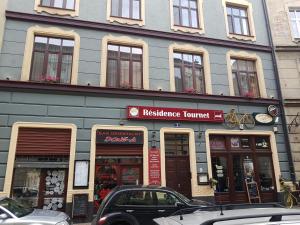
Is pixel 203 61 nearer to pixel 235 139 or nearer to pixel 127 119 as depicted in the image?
pixel 235 139

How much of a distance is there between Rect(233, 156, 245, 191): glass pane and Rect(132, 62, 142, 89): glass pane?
5.89 meters

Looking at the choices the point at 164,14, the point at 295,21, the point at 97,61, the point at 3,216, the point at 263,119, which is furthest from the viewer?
the point at 295,21

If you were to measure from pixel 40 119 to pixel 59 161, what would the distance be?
72.6 inches

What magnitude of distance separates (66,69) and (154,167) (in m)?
5.78

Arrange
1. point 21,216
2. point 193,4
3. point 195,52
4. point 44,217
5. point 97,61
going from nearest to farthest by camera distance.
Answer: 1. point 21,216
2. point 44,217
3. point 97,61
4. point 195,52
5. point 193,4

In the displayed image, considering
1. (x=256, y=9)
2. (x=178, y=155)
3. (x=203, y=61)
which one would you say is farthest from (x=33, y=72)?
(x=256, y=9)

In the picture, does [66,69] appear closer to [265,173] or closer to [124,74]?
[124,74]

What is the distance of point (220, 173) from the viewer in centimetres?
1259

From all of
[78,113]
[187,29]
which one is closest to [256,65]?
[187,29]

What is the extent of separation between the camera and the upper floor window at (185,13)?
14086 mm

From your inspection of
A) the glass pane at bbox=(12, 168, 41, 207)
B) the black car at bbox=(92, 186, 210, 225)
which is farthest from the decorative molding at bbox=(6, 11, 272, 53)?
the black car at bbox=(92, 186, 210, 225)

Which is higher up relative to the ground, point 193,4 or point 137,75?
point 193,4

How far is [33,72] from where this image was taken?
11.3 m

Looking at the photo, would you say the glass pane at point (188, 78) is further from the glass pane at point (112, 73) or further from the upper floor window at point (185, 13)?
the glass pane at point (112, 73)
